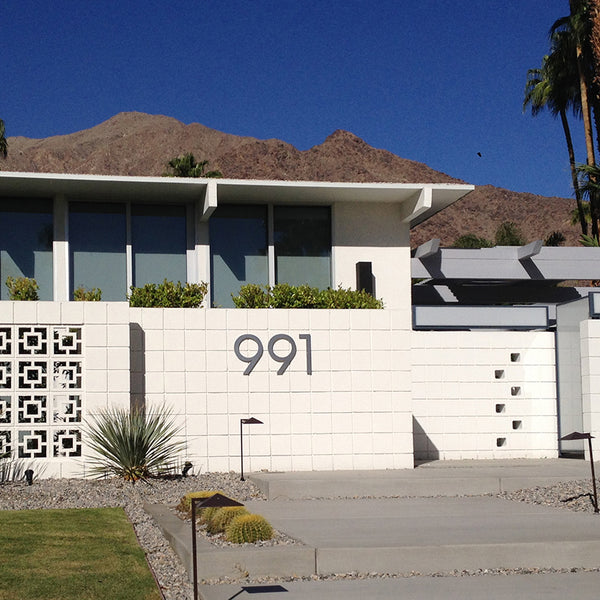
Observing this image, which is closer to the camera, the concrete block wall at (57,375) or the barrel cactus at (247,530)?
the barrel cactus at (247,530)

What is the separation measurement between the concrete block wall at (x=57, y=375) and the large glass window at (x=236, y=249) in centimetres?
378

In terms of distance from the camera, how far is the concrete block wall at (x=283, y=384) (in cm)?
1670

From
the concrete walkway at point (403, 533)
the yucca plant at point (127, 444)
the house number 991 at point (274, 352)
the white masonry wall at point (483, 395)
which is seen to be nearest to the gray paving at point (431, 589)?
the concrete walkway at point (403, 533)

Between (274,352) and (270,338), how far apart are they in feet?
0.83

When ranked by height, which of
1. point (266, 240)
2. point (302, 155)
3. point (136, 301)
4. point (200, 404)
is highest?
point (302, 155)

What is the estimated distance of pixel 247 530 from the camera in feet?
32.2

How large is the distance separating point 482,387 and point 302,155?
9888 cm

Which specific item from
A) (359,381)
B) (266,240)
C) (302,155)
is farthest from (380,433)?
(302,155)

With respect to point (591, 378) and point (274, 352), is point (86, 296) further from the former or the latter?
point (591, 378)

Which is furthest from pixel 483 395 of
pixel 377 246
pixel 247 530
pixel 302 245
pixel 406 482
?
pixel 247 530

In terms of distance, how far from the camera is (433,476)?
15.2m

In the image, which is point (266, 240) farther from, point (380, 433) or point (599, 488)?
point (599, 488)

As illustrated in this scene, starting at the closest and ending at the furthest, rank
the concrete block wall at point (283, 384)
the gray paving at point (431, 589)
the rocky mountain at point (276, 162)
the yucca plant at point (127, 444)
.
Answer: the gray paving at point (431, 589)
the yucca plant at point (127, 444)
the concrete block wall at point (283, 384)
the rocky mountain at point (276, 162)

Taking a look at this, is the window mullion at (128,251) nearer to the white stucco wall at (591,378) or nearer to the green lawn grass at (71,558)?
the green lawn grass at (71,558)
